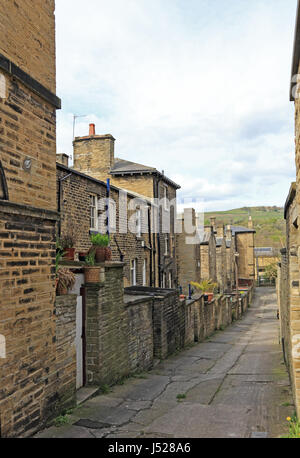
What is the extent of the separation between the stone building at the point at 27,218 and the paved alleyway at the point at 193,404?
2.55ft

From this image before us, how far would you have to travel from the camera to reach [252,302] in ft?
164

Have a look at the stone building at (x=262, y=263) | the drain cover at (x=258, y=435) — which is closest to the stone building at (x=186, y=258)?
the drain cover at (x=258, y=435)

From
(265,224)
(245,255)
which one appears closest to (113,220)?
(245,255)

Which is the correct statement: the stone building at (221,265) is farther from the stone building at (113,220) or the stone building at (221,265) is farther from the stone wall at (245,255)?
the stone building at (113,220)

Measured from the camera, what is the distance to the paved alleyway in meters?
5.68

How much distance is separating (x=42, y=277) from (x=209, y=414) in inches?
149

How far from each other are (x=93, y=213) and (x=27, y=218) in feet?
31.7

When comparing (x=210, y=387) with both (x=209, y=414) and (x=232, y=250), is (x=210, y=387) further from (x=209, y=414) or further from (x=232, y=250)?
(x=232, y=250)

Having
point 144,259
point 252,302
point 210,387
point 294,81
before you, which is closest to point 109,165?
point 144,259

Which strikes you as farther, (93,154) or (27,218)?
(93,154)

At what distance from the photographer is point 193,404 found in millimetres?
7367

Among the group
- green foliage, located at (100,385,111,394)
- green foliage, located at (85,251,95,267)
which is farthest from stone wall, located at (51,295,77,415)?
green foliage, located at (85,251,95,267)

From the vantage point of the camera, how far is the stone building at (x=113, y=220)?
12961mm

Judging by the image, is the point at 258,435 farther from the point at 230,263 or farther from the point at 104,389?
the point at 230,263
